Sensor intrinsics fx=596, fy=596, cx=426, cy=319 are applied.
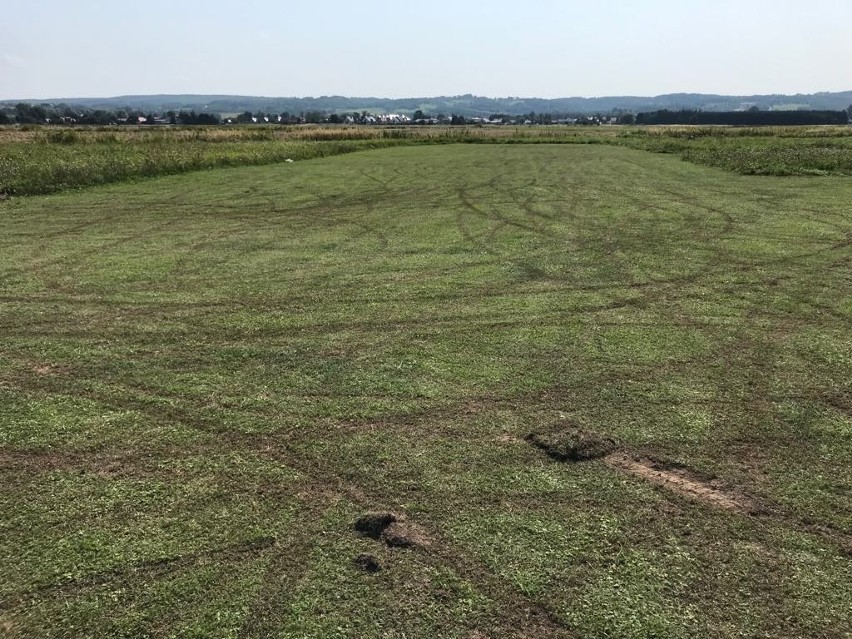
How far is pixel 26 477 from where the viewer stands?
15.5 feet

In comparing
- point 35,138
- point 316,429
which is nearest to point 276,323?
point 316,429

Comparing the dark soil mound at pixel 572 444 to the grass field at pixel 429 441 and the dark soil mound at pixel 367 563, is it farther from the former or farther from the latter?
the dark soil mound at pixel 367 563

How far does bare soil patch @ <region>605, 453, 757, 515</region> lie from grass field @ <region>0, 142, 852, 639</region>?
0.02 m

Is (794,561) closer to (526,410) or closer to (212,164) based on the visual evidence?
(526,410)

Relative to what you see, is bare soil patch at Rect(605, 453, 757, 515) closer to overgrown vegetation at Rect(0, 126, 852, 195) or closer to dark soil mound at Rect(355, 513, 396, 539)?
dark soil mound at Rect(355, 513, 396, 539)

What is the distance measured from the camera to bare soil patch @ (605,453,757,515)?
4.47m

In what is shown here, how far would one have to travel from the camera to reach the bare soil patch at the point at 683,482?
447 centimetres

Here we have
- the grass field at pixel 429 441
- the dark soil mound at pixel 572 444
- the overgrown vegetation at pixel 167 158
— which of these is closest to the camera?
the grass field at pixel 429 441

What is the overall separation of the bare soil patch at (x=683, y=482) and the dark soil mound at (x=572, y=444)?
0.45 feet

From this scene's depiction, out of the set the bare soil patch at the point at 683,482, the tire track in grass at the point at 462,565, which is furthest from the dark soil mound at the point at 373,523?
the bare soil patch at the point at 683,482

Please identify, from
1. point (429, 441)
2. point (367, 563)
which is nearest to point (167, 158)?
point (429, 441)

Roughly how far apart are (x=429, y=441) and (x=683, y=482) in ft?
6.87

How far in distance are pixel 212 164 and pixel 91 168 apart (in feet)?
22.1

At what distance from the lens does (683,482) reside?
15.5ft
